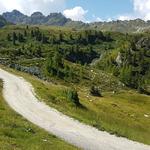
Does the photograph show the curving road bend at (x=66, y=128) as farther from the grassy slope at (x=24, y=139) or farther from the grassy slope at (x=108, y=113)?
the grassy slope at (x=24, y=139)

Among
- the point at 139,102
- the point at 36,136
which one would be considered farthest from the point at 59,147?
the point at 139,102

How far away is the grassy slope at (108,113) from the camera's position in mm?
47250

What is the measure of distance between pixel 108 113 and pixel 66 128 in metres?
32.4

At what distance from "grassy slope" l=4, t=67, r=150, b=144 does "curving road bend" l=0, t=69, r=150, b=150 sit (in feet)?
5.64

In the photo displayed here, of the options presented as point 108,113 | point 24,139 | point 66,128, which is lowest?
point 108,113

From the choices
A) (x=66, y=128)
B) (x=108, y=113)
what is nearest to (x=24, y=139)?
(x=66, y=128)

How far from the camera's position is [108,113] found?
74.7 meters

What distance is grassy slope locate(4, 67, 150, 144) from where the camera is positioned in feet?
155

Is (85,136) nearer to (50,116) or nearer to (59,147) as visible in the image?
(59,147)

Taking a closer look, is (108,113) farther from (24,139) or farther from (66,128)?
(24,139)

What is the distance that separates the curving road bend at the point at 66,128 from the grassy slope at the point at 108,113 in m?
1.72

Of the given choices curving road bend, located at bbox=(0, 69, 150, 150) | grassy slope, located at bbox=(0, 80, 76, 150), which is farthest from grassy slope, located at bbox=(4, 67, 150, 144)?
grassy slope, located at bbox=(0, 80, 76, 150)

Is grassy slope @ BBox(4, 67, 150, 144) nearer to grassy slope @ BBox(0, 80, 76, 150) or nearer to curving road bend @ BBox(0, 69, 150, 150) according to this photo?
curving road bend @ BBox(0, 69, 150, 150)

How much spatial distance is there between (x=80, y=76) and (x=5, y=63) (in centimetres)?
3068
